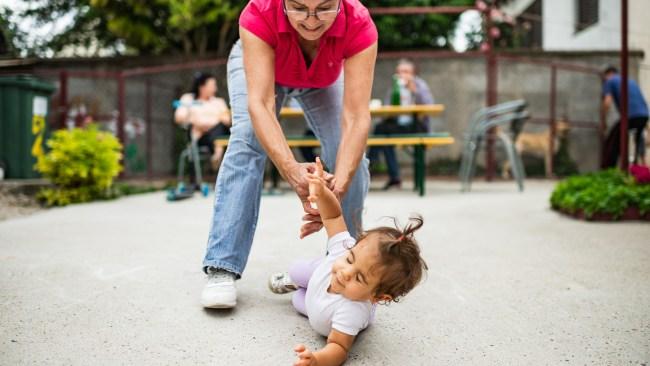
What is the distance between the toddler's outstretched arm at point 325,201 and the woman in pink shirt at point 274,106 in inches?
2.5

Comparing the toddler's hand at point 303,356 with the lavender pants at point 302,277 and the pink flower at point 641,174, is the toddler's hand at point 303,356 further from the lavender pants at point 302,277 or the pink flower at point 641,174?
the pink flower at point 641,174

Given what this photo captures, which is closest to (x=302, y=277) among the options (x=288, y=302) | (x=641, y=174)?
(x=288, y=302)

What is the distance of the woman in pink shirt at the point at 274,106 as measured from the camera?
1.97m

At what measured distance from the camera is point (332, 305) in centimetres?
174

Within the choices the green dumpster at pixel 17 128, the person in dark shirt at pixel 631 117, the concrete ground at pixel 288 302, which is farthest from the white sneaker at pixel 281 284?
the person in dark shirt at pixel 631 117

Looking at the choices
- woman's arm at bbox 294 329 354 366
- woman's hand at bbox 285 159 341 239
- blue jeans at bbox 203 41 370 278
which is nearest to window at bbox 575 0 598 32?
blue jeans at bbox 203 41 370 278

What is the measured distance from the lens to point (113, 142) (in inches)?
239

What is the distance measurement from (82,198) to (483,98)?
24.6 feet

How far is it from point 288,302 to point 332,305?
21.3 inches

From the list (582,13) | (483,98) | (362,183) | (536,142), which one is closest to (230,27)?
(483,98)

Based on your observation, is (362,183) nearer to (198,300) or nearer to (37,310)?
(198,300)

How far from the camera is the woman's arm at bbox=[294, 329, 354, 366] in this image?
5.01 feet

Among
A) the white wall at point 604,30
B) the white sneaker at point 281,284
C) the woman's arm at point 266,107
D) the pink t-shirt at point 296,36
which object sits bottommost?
the white sneaker at point 281,284

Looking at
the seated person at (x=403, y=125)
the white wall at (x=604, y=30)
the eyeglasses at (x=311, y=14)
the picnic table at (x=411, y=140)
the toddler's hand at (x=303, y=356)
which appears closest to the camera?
the toddler's hand at (x=303, y=356)
